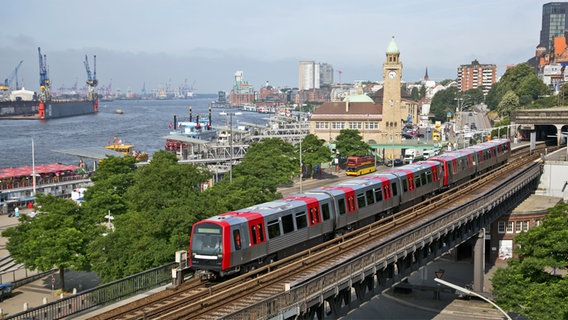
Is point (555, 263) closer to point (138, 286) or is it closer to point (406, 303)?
point (406, 303)

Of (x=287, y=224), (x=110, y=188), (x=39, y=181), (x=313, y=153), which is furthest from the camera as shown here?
(x=313, y=153)

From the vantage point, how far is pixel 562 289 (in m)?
32.7

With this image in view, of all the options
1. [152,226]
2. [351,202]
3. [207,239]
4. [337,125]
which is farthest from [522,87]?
[207,239]

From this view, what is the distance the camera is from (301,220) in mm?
31391

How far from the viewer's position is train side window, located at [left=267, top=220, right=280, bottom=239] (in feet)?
95.5

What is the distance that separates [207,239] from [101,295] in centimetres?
482

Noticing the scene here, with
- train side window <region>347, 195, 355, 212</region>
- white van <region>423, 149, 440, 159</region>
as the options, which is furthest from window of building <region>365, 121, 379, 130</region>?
train side window <region>347, 195, 355, 212</region>

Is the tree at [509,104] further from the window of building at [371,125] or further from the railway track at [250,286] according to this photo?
the railway track at [250,286]

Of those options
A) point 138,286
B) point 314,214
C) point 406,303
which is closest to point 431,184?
point 406,303

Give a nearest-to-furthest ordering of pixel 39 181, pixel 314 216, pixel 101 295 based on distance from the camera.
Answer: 1. pixel 101 295
2. pixel 314 216
3. pixel 39 181

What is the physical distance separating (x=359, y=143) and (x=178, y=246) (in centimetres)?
6815

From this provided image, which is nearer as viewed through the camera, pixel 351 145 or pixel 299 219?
pixel 299 219

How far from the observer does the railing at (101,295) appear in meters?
23.8

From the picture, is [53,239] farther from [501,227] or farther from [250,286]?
[501,227]
